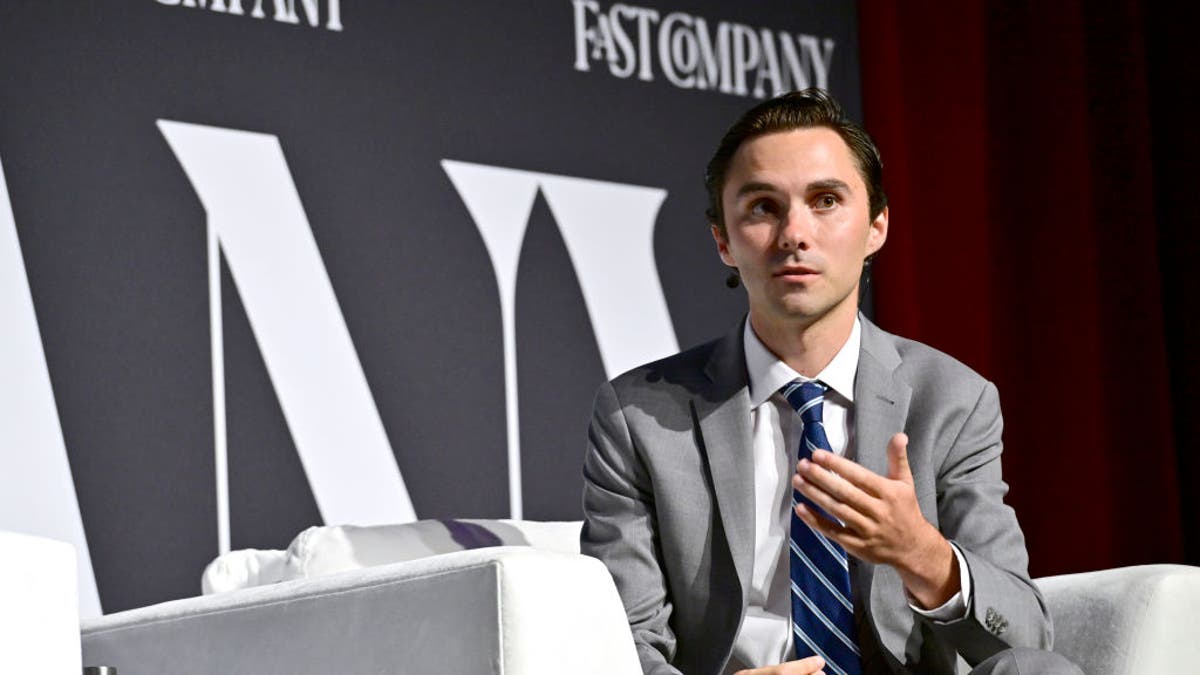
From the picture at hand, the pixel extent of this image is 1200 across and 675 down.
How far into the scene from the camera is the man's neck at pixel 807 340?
1.83 m

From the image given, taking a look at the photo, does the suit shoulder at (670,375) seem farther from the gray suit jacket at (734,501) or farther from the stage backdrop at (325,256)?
the stage backdrop at (325,256)

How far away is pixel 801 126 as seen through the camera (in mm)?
1855

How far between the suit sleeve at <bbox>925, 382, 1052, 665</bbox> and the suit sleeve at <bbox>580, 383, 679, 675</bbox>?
30cm

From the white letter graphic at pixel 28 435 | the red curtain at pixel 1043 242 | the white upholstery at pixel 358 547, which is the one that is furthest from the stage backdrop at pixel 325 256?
the red curtain at pixel 1043 242

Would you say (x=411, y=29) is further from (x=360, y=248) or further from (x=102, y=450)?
(x=102, y=450)

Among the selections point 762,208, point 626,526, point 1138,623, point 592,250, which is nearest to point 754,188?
point 762,208

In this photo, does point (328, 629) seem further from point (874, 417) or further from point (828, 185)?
point (828, 185)

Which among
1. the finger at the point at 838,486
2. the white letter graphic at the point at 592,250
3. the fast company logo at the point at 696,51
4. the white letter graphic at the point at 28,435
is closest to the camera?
the finger at the point at 838,486

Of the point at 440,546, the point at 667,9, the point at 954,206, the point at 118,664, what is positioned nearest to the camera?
the point at 118,664

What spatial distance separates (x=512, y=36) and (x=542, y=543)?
106cm

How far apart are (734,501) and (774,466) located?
3.5 inches

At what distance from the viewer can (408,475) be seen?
255 centimetres

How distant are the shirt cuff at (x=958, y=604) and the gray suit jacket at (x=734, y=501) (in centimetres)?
2

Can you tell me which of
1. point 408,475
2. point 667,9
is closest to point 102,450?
point 408,475
